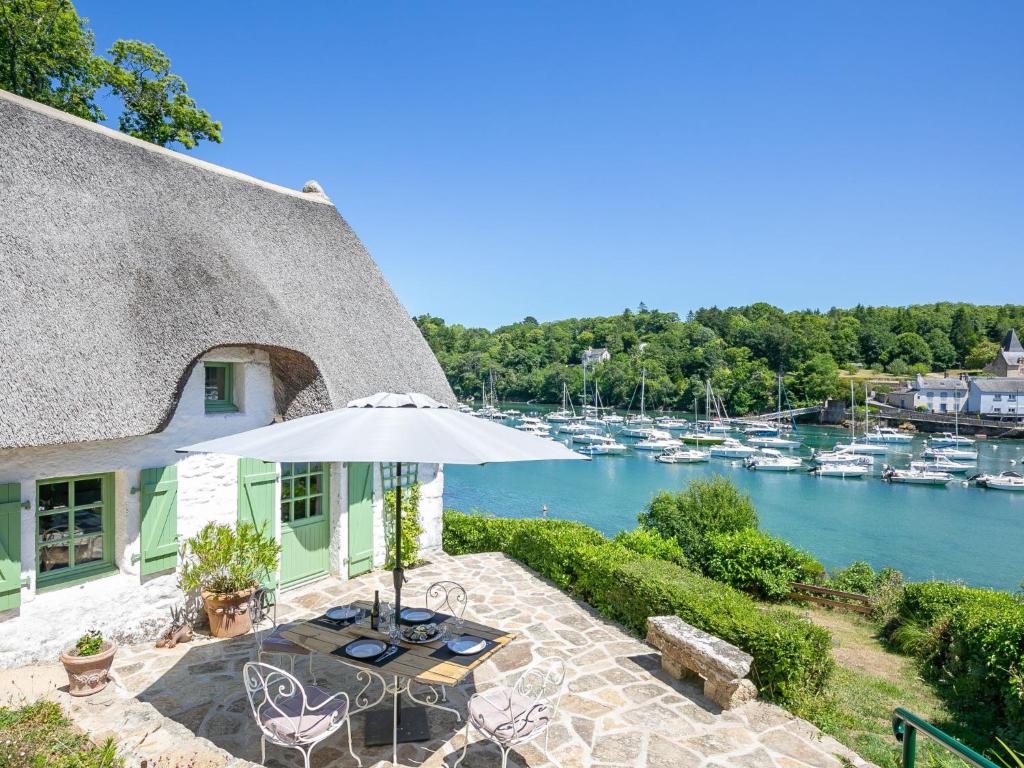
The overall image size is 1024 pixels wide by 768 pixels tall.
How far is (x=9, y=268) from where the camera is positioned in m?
5.59

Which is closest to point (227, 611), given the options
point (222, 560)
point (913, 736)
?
point (222, 560)

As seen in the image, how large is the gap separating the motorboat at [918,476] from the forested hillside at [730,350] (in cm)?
3172

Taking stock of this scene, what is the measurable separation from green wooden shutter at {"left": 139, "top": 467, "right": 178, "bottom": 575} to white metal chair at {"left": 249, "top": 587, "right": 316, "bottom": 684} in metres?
1.05

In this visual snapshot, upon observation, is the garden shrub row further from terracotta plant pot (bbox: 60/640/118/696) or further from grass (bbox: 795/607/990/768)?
terracotta plant pot (bbox: 60/640/118/696)

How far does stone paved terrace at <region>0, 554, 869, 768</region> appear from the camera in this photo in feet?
14.5

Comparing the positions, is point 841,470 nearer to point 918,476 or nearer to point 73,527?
point 918,476

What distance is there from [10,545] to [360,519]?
4.12 meters

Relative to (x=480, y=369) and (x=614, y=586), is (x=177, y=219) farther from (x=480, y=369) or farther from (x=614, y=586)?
(x=480, y=369)

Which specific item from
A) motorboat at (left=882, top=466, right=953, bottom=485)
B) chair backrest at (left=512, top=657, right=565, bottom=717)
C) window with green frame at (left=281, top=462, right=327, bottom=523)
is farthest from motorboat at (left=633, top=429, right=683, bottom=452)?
chair backrest at (left=512, top=657, right=565, bottom=717)

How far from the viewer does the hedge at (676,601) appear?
5.59 meters

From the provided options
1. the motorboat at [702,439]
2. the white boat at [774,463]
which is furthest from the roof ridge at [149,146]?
the motorboat at [702,439]

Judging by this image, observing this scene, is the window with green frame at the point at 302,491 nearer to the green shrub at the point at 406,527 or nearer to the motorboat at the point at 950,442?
the green shrub at the point at 406,527

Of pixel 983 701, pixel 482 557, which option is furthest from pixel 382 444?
pixel 983 701

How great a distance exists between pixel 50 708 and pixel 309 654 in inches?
103
